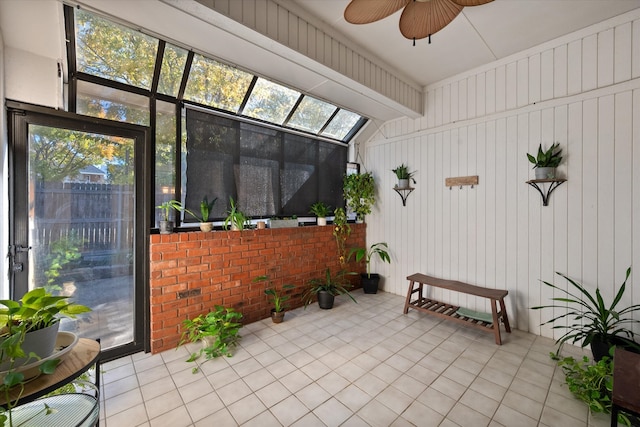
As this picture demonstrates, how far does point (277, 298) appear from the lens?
3.07 meters

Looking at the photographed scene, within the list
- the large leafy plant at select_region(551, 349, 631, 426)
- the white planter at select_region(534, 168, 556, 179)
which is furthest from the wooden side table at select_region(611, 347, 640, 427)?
the white planter at select_region(534, 168, 556, 179)

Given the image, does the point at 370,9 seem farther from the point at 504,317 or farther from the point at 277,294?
the point at 504,317

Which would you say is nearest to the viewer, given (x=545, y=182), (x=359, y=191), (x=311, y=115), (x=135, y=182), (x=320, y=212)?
(x=135, y=182)

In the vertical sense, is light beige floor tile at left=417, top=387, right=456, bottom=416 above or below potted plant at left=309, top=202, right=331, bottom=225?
below

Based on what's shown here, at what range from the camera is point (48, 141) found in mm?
2066

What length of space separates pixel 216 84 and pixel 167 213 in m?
1.51

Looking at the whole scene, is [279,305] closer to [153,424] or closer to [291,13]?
[153,424]

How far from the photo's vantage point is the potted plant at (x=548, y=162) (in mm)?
2604

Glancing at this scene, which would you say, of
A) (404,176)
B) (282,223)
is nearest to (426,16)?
(404,176)

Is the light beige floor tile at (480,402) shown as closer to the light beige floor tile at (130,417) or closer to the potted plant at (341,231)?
the light beige floor tile at (130,417)

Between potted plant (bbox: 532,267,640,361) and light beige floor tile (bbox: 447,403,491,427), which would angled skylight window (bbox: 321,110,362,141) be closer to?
potted plant (bbox: 532,267,640,361)

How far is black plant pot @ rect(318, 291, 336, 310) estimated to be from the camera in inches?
136

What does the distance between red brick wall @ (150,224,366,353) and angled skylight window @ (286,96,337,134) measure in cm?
152

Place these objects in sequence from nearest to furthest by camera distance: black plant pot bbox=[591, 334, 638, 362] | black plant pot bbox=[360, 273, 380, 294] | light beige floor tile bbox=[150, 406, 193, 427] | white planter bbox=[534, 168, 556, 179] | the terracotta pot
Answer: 1. light beige floor tile bbox=[150, 406, 193, 427]
2. black plant pot bbox=[591, 334, 638, 362]
3. white planter bbox=[534, 168, 556, 179]
4. the terracotta pot
5. black plant pot bbox=[360, 273, 380, 294]
